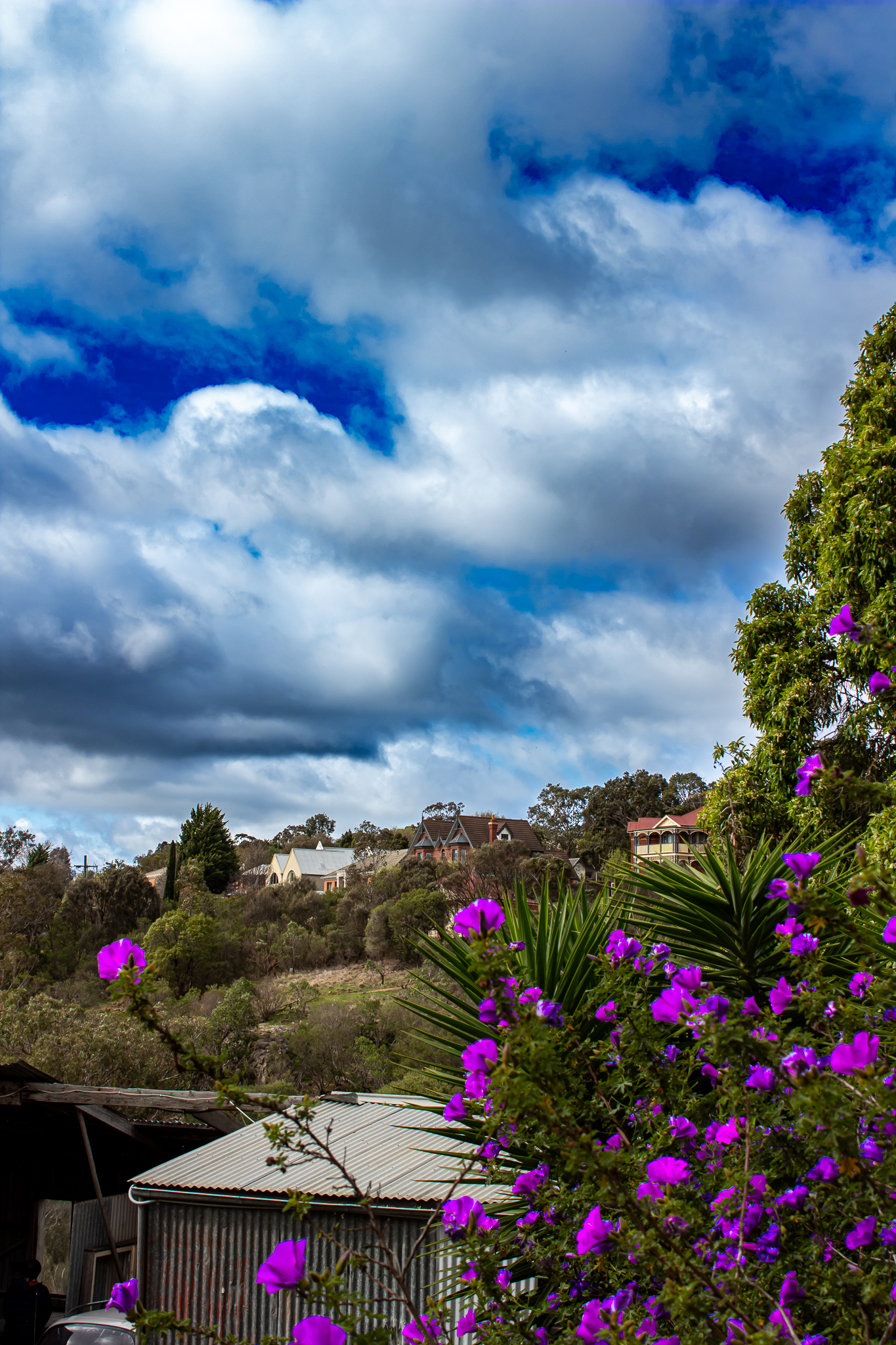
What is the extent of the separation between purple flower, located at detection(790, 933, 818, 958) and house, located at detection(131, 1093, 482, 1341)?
18.5 ft

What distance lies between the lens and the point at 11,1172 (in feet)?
40.0

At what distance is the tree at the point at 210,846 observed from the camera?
4712cm

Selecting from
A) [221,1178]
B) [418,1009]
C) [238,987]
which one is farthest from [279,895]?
[418,1009]

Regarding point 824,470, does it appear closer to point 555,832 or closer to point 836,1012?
point 836,1012

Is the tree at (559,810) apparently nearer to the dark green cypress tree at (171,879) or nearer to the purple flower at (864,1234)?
→ the dark green cypress tree at (171,879)

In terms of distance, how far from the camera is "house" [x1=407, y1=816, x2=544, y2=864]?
176 ft

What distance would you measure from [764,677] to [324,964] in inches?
1103

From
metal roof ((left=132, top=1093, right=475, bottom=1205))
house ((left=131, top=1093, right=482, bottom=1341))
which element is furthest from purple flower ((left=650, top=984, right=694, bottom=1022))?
house ((left=131, top=1093, right=482, bottom=1341))

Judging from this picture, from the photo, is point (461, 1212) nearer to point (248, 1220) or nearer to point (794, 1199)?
point (794, 1199)

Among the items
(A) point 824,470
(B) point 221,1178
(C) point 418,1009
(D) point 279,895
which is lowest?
(B) point 221,1178

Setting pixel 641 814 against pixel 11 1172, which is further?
pixel 641 814

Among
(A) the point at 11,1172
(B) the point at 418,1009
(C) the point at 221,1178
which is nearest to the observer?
(B) the point at 418,1009

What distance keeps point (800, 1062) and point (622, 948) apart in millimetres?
936

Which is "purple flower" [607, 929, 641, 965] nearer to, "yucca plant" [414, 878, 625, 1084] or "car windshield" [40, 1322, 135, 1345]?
"yucca plant" [414, 878, 625, 1084]
